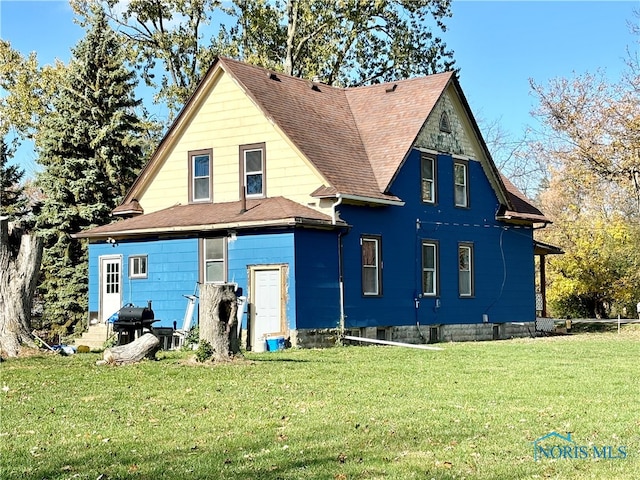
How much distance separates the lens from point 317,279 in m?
23.7

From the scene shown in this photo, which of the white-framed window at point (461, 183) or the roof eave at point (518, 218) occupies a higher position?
the white-framed window at point (461, 183)

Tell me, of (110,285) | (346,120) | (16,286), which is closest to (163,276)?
(110,285)

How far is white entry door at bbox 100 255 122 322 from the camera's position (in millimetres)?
26688

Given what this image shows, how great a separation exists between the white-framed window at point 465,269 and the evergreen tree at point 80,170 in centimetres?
1150

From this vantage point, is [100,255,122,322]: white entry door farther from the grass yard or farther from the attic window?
the attic window

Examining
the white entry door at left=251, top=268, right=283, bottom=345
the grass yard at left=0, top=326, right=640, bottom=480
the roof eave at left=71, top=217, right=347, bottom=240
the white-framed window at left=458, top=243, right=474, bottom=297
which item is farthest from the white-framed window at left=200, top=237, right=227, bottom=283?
the white-framed window at left=458, top=243, right=474, bottom=297

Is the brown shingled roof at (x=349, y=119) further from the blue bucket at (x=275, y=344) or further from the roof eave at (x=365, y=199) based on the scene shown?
the blue bucket at (x=275, y=344)

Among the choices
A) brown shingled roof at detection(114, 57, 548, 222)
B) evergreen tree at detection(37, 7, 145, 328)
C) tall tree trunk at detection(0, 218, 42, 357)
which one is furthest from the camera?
evergreen tree at detection(37, 7, 145, 328)

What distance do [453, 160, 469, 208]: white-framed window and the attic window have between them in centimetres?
106

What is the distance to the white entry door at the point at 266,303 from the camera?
2334 centimetres

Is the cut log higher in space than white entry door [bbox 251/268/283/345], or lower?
lower

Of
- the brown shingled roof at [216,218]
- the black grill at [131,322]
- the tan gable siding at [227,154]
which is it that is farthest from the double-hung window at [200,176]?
the black grill at [131,322]

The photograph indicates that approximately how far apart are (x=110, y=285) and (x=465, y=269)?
10.6 meters

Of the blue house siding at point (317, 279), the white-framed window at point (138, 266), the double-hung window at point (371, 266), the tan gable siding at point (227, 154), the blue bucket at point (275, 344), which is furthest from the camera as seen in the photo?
the white-framed window at point (138, 266)
